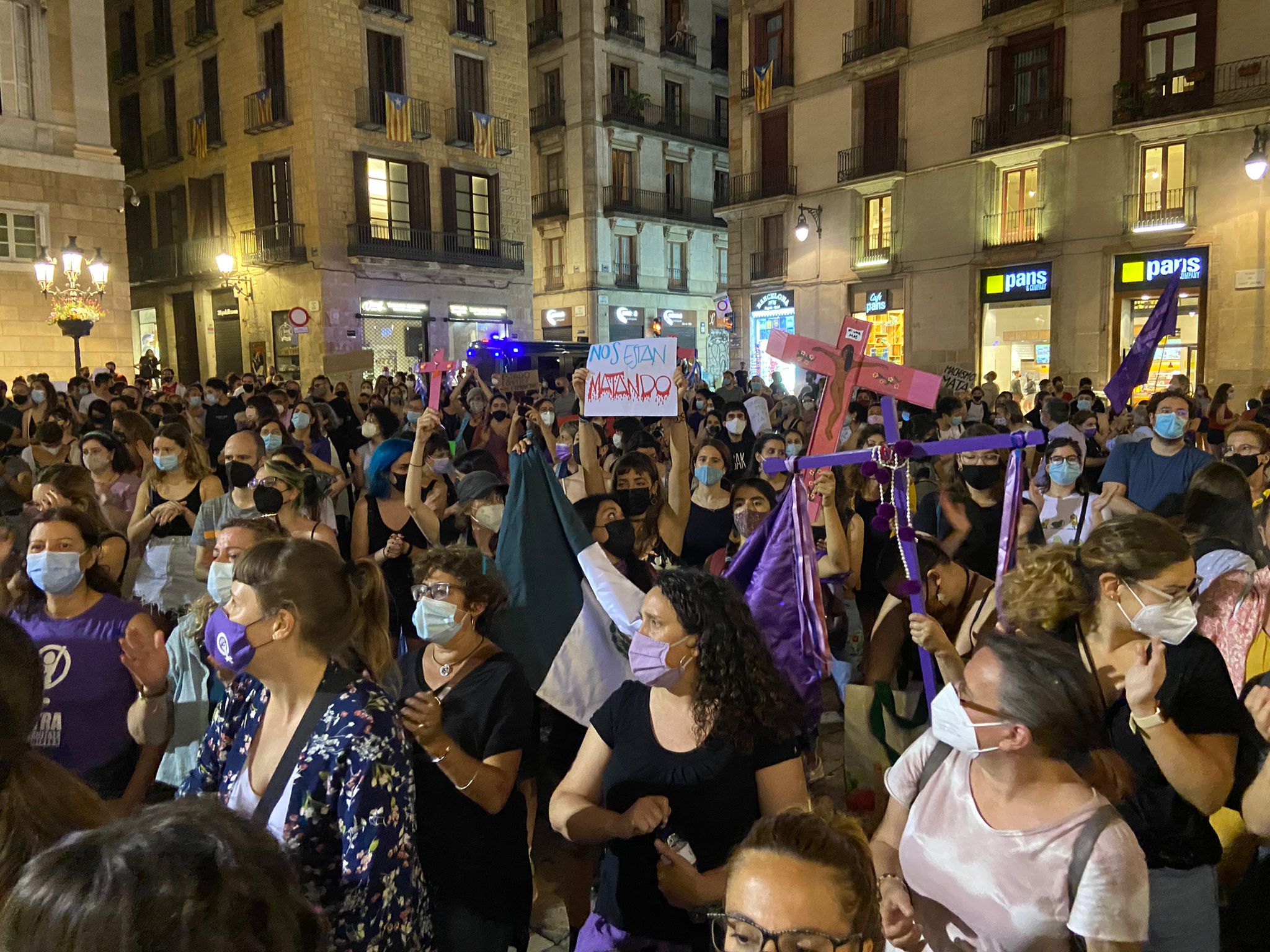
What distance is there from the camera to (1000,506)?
17.2ft

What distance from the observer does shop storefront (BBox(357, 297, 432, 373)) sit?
983 inches

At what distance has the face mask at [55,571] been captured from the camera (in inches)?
124

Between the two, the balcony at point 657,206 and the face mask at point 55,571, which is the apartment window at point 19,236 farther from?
the balcony at point 657,206

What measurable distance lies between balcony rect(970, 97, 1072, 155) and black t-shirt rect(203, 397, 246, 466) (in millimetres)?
18168

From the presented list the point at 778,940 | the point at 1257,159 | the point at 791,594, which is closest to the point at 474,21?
the point at 1257,159

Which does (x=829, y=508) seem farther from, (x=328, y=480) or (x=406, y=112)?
(x=406, y=112)

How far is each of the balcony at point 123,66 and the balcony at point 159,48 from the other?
1051 mm

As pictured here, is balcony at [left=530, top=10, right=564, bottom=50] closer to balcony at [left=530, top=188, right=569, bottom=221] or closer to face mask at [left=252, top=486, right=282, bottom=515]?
balcony at [left=530, top=188, right=569, bottom=221]

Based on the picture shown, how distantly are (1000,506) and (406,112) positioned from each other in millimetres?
23627

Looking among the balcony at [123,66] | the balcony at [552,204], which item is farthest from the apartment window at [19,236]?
the balcony at [552,204]

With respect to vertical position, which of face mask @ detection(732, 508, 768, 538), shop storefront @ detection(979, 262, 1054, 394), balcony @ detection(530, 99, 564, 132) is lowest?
face mask @ detection(732, 508, 768, 538)

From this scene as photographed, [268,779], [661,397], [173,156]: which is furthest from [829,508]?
[173,156]

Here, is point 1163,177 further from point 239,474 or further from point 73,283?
point 73,283

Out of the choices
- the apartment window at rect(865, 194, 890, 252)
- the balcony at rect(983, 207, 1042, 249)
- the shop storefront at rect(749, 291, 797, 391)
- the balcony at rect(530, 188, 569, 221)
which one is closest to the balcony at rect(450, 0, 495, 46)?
the balcony at rect(530, 188, 569, 221)
